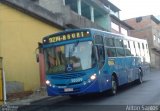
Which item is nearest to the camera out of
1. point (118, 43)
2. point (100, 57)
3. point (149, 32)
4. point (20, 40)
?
point (100, 57)

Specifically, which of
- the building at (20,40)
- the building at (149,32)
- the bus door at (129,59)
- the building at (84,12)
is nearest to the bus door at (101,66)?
the bus door at (129,59)

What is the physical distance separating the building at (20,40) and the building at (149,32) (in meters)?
42.9

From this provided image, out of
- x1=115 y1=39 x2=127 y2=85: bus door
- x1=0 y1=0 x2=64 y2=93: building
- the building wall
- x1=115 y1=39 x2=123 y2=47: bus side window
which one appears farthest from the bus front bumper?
the building wall

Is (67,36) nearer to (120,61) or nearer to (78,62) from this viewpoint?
(78,62)

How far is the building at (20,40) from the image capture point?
19.9 meters

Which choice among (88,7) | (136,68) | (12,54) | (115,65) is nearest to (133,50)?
(136,68)

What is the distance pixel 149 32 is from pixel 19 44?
46690 millimetres

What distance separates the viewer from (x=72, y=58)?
1432cm

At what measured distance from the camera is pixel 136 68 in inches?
833

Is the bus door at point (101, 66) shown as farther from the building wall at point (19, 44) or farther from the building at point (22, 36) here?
the building wall at point (19, 44)

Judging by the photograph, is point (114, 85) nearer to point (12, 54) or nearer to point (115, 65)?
point (115, 65)

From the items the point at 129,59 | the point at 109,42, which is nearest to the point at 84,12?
the point at 129,59

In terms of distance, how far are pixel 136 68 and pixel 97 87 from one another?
7.35m

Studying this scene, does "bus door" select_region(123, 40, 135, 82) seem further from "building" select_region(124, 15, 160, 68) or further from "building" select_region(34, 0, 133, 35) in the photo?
"building" select_region(124, 15, 160, 68)
